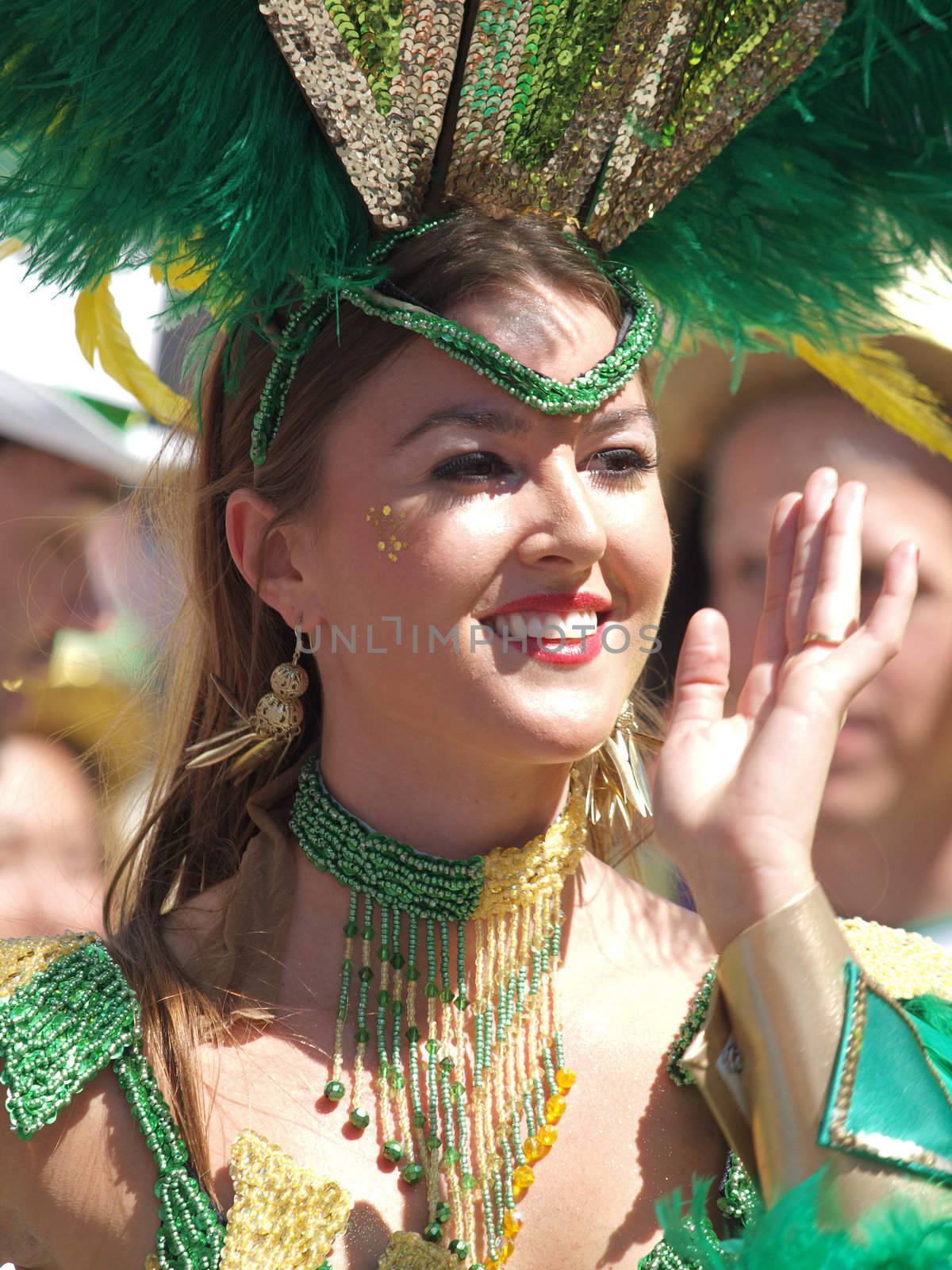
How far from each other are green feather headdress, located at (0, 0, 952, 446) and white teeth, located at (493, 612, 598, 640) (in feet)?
1.91

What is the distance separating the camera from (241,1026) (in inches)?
90.0

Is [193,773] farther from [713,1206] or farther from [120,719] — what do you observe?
[713,1206]

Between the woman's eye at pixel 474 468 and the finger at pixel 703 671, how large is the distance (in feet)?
1.23

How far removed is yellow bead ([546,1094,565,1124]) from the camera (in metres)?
2.20

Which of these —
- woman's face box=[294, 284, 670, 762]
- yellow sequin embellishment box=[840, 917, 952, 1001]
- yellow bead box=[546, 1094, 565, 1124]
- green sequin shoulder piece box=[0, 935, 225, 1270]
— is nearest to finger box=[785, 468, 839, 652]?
woman's face box=[294, 284, 670, 762]

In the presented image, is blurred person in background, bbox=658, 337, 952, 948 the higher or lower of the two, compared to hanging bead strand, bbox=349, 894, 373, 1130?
lower

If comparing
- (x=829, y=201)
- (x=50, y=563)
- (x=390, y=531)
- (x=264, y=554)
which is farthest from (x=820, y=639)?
(x=50, y=563)

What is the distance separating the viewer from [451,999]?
7.56 feet

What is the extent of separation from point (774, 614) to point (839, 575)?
0.35 ft

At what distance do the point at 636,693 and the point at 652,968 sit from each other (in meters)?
0.66

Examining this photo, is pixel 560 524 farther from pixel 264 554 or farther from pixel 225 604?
pixel 225 604

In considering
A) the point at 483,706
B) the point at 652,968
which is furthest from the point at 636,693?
the point at 483,706

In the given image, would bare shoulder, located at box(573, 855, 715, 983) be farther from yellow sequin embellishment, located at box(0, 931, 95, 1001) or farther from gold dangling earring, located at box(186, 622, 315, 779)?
yellow sequin embellishment, located at box(0, 931, 95, 1001)

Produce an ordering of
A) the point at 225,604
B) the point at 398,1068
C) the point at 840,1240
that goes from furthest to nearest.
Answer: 1. the point at 225,604
2. the point at 398,1068
3. the point at 840,1240
